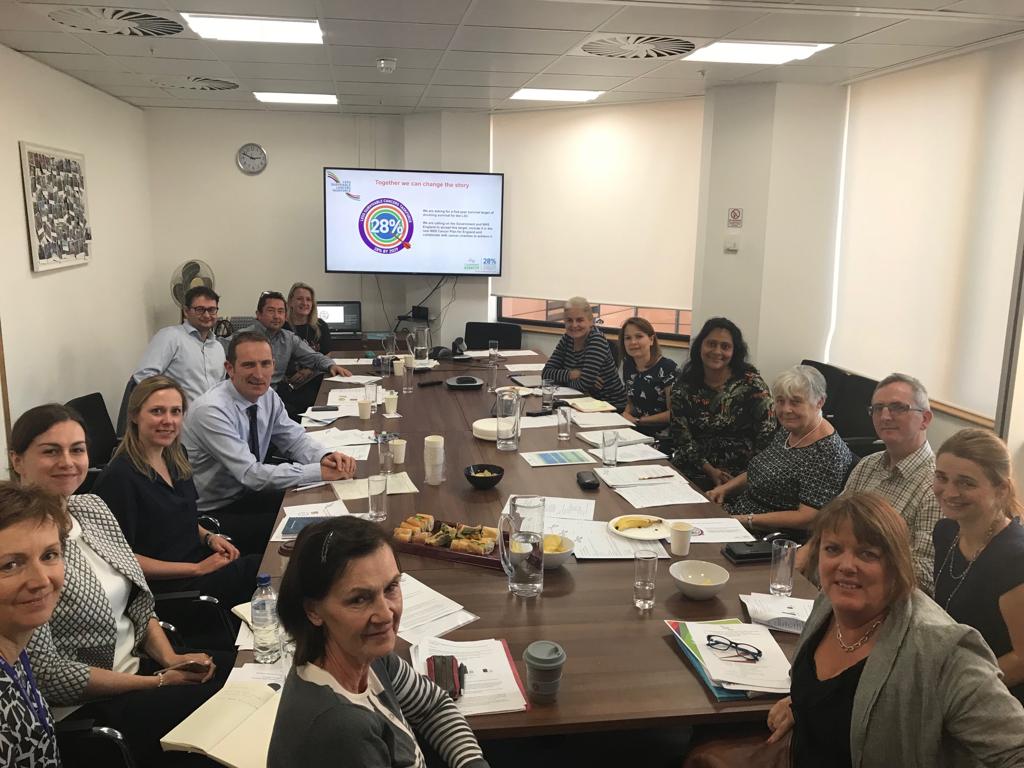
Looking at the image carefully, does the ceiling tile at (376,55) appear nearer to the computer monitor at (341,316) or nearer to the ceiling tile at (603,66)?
the ceiling tile at (603,66)

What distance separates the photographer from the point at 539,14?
3.50m

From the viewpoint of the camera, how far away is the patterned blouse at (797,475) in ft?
9.43

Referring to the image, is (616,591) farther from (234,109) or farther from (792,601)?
(234,109)

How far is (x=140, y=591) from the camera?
2100mm

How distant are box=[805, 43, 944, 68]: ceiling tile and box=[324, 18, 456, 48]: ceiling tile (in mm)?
2196

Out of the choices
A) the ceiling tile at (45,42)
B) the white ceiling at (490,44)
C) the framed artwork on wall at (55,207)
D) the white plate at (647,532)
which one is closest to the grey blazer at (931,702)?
the white plate at (647,532)

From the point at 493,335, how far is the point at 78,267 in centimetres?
321

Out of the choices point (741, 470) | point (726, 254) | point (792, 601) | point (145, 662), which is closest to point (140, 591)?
point (145, 662)

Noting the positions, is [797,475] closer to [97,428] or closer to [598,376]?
[598,376]

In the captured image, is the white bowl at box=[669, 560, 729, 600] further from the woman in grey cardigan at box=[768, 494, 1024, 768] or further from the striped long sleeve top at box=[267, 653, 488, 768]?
the striped long sleeve top at box=[267, 653, 488, 768]

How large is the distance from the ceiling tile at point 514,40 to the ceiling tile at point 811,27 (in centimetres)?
88

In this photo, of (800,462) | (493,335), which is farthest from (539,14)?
(493,335)

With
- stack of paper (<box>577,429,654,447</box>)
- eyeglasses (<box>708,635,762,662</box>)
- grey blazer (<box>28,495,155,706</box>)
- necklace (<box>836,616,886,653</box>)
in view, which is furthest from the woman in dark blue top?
grey blazer (<box>28,495,155,706</box>)

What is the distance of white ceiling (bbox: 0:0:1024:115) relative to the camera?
340 centimetres
